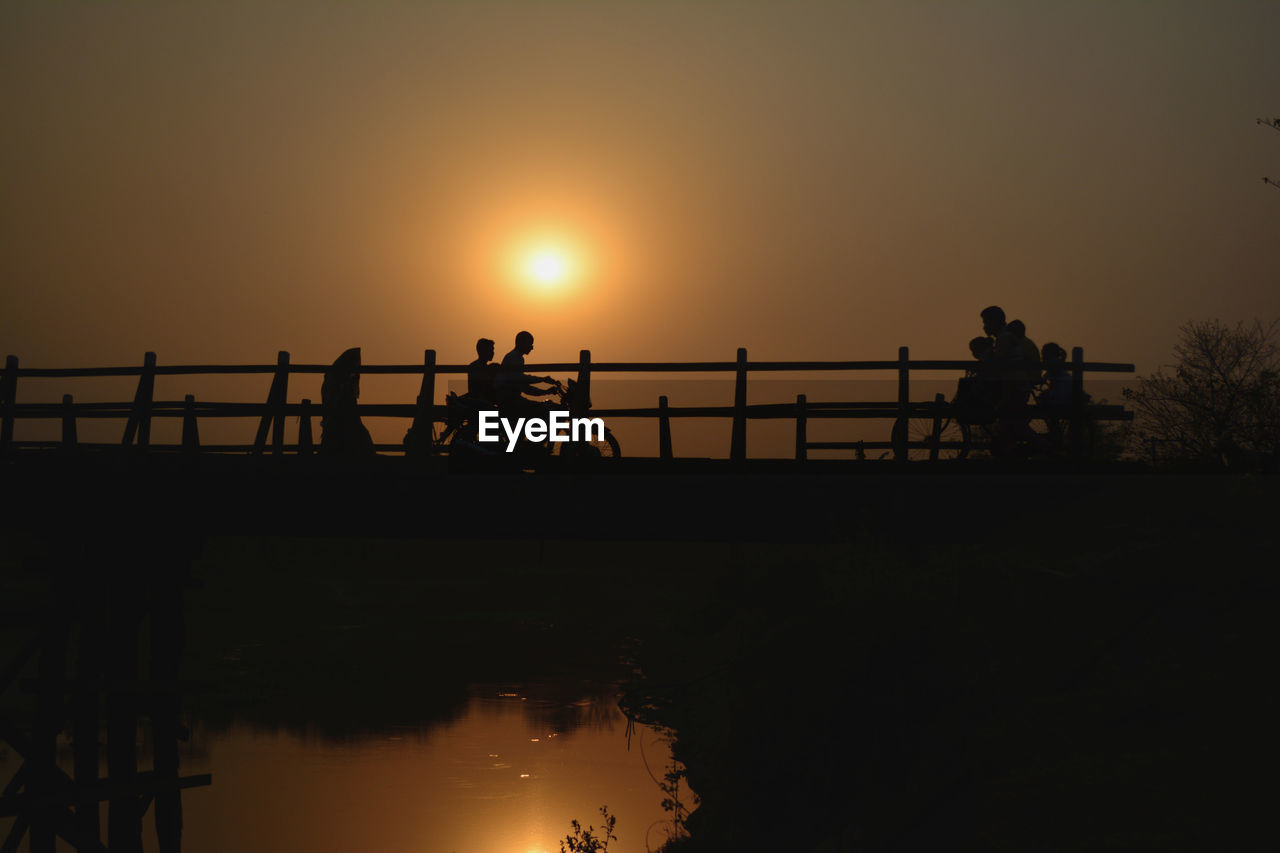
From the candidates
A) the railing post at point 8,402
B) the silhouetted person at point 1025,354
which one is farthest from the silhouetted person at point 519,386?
the railing post at point 8,402

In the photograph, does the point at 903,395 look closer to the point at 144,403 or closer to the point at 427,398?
the point at 427,398

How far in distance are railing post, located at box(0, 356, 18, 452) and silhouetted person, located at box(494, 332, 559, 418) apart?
23.8ft

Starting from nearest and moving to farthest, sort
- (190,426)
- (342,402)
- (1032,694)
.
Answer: (1032,694)
(342,402)
(190,426)

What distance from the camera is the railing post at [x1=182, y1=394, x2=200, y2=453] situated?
16.6 m

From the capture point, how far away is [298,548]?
7481 cm

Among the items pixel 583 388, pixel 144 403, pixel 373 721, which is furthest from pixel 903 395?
pixel 373 721

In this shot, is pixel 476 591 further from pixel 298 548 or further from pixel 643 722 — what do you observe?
pixel 643 722

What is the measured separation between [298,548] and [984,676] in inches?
2592

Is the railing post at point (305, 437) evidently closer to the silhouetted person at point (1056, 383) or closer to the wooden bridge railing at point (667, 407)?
the wooden bridge railing at point (667, 407)

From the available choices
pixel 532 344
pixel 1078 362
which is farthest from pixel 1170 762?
pixel 532 344

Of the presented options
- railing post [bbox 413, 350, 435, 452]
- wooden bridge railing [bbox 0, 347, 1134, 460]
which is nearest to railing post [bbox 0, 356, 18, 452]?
wooden bridge railing [bbox 0, 347, 1134, 460]
